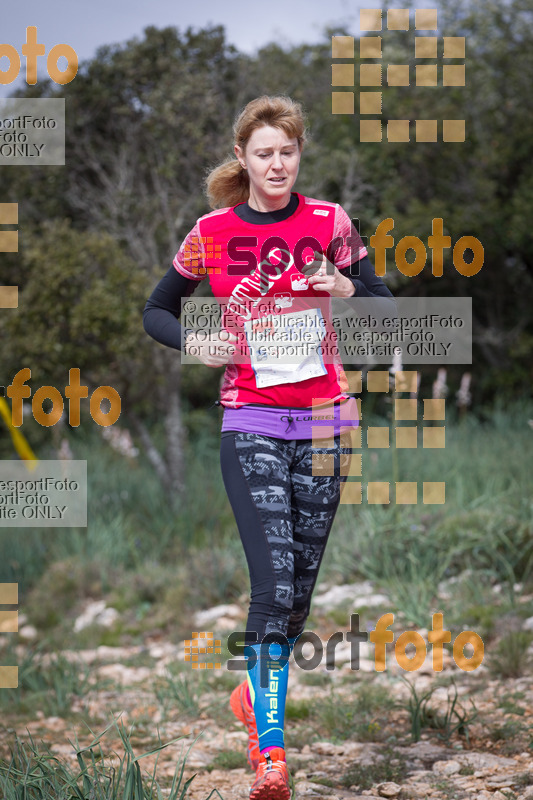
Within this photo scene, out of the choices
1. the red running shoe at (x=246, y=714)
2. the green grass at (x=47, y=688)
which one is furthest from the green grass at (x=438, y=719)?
the green grass at (x=47, y=688)

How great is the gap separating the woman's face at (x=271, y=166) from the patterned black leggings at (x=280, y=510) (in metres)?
0.78

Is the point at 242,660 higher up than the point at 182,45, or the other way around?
the point at 182,45

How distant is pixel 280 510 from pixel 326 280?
2.38 ft

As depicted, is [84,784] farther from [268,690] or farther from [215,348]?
[215,348]

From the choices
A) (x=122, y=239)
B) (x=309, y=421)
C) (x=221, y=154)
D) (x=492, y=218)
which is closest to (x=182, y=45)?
(x=221, y=154)

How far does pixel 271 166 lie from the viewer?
2.86 meters

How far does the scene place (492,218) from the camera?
9.23 metres

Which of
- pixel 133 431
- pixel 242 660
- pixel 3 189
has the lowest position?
pixel 242 660

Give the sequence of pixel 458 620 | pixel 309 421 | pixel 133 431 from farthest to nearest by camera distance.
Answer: pixel 133 431 < pixel 458 620 < pixel 309 421

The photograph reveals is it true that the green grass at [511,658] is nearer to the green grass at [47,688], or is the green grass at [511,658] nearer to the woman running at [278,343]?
the woman running at [278,343]

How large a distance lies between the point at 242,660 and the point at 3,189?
6007 millimetres

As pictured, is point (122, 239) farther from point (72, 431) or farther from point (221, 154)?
point (72, 431)

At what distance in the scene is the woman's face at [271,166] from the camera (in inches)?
112

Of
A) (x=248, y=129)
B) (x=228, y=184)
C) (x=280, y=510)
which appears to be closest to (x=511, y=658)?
(x=280, y=510)
